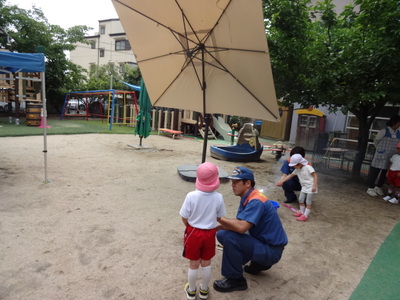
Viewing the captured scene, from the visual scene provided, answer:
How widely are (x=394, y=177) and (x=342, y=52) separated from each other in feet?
9.60

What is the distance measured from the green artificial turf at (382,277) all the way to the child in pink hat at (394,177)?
2.49m

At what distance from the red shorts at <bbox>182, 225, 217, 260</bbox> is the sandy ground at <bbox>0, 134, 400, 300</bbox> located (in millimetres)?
453

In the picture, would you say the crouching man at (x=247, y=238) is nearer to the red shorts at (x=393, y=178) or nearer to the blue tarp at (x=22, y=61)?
the blue tarp at (x=22, y=61)

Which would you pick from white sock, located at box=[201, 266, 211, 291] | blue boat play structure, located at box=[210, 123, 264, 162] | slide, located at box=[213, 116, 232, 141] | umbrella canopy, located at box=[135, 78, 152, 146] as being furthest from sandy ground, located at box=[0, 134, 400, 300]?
slide, located at box=[213, 116, 232, 141]

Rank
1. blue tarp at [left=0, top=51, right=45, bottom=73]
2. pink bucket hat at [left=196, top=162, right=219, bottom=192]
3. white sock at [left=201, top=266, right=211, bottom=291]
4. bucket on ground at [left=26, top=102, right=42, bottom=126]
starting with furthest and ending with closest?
bucket on ground at [left=26, top=102, right=42, bottom=126] → blue tarp at [left=0, top=51, right=45, bottom=73] → white sock at [left=201, top=266, right=211, bottom=291] → pink bucket hat at [left=196, top=162, right=219, bottom=192]

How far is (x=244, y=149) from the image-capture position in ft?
32.5

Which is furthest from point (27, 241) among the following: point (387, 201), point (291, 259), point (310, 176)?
point (387, 201)

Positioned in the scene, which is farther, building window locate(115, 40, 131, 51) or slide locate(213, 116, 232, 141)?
building window locate(115, 40, 131, 51)

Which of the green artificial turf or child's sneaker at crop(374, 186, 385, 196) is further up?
child's sneaker at crop(374, 186, 385, 196)

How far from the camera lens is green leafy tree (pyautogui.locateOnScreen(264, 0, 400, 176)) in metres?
5.23

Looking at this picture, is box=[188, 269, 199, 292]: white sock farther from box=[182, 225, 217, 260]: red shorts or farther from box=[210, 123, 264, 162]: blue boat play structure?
box=[210, 123, 264, 162]: blue boat play structure

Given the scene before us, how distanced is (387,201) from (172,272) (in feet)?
17.6

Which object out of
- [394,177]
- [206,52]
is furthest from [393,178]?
[206,52]

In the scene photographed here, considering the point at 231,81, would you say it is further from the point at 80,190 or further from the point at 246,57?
the point at 80,190
